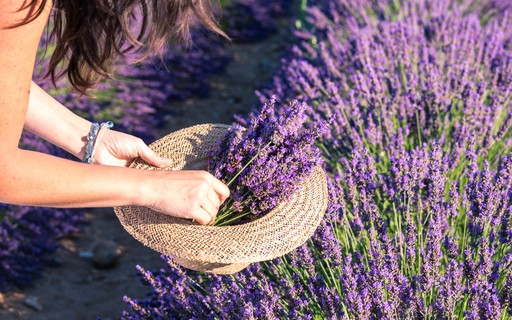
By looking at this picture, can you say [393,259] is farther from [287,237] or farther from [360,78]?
[360,78]

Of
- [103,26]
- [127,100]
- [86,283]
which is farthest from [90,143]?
[127,100]

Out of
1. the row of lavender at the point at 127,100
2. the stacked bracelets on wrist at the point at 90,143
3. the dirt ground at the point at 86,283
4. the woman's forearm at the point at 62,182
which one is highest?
the woman's forearm at the point at 62,182

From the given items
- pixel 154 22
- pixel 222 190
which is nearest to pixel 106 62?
pixel 154 22

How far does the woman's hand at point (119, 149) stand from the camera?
218 centimetres

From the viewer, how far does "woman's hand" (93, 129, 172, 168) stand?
218 cm

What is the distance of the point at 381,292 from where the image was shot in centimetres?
191

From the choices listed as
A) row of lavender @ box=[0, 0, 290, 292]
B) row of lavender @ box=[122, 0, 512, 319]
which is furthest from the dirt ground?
row of lavender @ box=[122, 0, 512, 319]

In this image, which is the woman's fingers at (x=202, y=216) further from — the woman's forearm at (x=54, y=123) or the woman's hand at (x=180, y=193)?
the woman's forearm at (x=54, y=123)

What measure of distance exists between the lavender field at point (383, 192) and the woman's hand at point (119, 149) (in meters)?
0.33

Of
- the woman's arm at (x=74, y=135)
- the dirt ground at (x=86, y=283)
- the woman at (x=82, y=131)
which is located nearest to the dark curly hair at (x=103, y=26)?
the woman at (x=82, y=131)

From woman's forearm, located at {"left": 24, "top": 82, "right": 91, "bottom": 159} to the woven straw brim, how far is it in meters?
0.19

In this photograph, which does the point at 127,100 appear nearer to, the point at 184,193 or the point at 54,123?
the point at 54,123

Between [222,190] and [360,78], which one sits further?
[360,78]

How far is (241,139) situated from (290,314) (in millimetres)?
530
